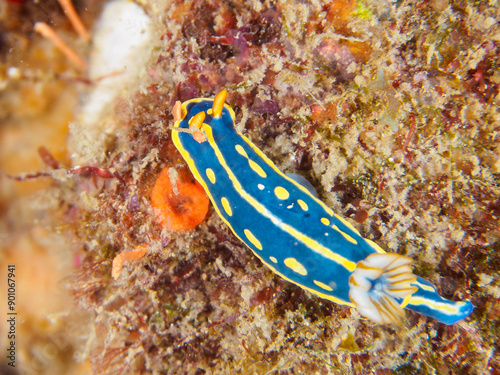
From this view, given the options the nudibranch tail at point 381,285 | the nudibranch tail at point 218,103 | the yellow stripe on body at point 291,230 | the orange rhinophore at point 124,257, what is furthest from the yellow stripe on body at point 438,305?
the orange rhinophore at point 124,257

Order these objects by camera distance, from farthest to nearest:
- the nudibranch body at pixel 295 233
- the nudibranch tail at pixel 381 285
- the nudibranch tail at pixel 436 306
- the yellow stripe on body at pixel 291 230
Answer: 1. the nudibranch tail at pixel 436 306
2. the yellow stripe on body at pixel 291 230
3. the nudibranch body at pixel 295 233
4. the nudibranch tail at pixel 381 285

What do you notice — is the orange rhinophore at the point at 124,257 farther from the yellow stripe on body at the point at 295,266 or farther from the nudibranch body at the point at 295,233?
the yellow stripe on body at the point at 295,266

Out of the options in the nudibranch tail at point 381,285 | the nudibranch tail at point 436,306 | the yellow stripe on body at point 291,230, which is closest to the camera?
the nudibranch tail at point 381,285

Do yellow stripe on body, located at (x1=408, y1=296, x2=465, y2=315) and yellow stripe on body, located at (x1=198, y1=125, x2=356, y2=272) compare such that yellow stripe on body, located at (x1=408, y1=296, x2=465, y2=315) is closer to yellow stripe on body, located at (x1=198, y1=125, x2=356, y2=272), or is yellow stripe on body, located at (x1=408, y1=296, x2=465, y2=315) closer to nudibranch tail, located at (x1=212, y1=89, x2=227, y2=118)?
yellow stripe on body, located at (x1=198, y1=125, x2=356, y2=272)

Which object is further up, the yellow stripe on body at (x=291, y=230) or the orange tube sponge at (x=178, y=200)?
the orange tube sponge at (x=178, y=200)

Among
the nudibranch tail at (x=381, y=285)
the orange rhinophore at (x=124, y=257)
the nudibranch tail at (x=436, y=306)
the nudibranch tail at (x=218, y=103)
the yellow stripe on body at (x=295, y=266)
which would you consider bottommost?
the nudibranch tail at (x=436, y=306)

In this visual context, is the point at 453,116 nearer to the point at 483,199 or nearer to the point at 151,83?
the point at 483,199

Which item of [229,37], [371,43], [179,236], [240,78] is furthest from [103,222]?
[371,43]
